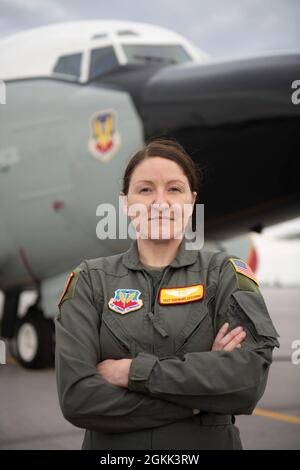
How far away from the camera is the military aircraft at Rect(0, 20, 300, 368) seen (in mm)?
5816

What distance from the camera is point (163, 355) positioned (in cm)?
206

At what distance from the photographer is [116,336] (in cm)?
207

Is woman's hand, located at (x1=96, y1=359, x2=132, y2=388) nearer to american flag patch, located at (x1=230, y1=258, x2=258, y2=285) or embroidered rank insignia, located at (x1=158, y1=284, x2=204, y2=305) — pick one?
embroidered rank insignia, located at (x1=158, y1=284, x2=204, y2=305)

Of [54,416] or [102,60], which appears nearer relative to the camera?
[54,416]

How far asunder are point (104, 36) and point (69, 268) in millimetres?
3140

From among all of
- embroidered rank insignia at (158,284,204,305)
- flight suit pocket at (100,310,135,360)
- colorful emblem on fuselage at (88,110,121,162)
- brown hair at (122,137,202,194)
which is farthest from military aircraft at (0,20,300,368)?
flight suit pocket at (100,310,135,360)

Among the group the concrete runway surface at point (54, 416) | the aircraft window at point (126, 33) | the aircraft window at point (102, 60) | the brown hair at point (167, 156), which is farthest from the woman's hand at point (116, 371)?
the aircraft window at point (126, 33)

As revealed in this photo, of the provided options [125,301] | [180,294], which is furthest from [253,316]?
[125,301]

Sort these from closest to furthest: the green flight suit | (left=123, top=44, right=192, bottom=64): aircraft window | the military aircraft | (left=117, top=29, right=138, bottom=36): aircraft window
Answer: the green flight suit < the military aircraft < (left=123, top=44, right=192, bottom=64): aircraft window < (left=117, top=29, right=138, bottom=36): aircraft window

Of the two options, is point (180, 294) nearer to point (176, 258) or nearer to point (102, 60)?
point (176, 258)

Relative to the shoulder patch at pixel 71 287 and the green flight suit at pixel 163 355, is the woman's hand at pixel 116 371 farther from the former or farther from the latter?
the shoulder patch at pixel 71 287

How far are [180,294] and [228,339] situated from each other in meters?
0.23

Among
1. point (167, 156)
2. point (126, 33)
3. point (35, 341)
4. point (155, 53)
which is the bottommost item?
point (35, 341)

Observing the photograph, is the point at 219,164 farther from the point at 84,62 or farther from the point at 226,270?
the point at 226,270
